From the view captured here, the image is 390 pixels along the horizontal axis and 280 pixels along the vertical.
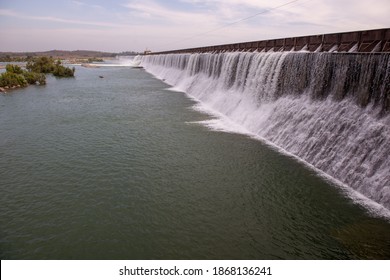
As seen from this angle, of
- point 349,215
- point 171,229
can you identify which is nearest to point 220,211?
point 171,229

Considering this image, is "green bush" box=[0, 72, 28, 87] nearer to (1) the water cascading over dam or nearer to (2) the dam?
(2) the dam

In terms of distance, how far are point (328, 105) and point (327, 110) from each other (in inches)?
18.0

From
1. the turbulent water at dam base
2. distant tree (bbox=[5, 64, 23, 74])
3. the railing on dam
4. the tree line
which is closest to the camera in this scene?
the turbulent water at dam base

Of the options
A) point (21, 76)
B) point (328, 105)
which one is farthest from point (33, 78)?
point (328, 105)

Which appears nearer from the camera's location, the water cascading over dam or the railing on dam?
the water cascading over dam

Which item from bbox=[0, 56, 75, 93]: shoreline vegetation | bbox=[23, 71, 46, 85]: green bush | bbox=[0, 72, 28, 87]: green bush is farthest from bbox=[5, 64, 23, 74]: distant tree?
bbox=[0, 72, 28, 87]: green bush

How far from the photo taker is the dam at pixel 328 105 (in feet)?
43.2

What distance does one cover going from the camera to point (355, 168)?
13.2m

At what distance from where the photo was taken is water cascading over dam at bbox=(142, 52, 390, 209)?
42.9 ft

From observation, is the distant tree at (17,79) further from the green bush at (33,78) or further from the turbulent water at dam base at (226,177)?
the turbulent water at dam base at (226,177)

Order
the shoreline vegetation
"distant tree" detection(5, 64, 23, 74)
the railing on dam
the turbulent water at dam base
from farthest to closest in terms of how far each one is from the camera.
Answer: "distant tree" detection(5, 64, 23, 74) → the shoreline vegetation → the railing on dam → the turbulent water at dam base

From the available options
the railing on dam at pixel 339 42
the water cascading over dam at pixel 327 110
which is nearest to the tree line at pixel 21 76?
the water cascading over dam at pixel 327 110

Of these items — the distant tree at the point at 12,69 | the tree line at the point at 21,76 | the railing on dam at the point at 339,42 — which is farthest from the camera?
the distant tree at the point at 12,69

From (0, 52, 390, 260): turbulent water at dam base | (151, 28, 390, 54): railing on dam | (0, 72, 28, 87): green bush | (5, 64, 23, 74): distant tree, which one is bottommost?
(0, 52, 390, 260): turbulent water at dam base
